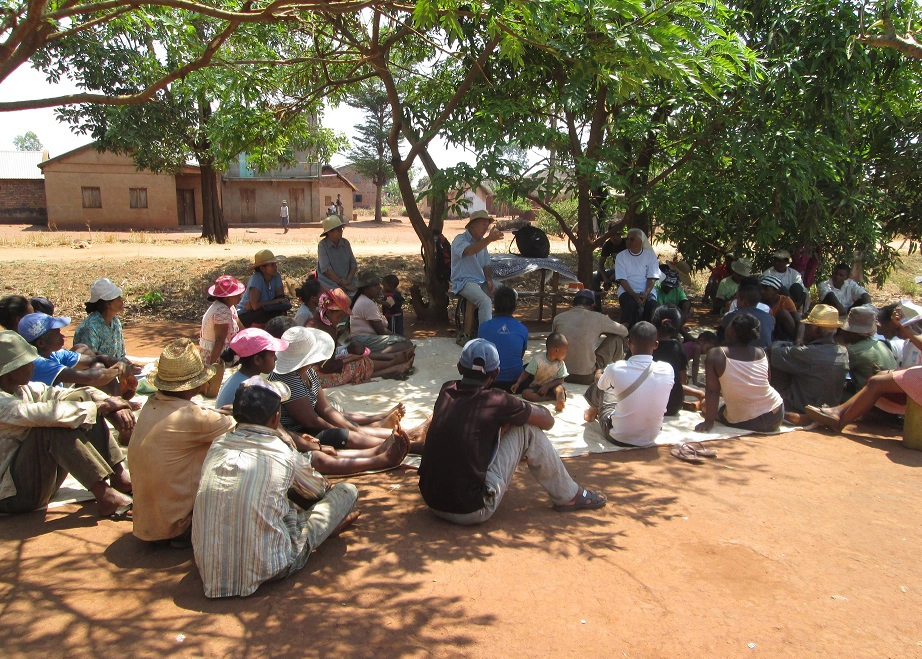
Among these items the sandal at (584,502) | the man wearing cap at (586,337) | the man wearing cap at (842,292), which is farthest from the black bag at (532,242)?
the sandal at (584,502)

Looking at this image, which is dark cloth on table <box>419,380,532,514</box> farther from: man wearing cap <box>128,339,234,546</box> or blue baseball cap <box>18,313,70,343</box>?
blue baseball cap <box>18,313,70,343</box>

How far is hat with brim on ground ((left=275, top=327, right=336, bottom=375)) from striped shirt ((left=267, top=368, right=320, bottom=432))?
0.05m

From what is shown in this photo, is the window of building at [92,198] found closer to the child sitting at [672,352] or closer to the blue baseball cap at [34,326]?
the blue baseball cap at [34,326]

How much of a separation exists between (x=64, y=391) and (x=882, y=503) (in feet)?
16.3

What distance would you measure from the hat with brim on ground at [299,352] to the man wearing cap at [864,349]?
455cm

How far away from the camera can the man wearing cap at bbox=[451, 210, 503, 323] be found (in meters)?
7.68

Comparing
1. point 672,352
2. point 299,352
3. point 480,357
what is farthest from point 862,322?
point 299,352

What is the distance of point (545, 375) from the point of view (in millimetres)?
6023

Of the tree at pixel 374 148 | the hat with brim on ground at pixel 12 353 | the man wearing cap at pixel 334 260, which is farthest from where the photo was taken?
the tree at pixel 374 148

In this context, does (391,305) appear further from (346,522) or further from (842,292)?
(842,292)

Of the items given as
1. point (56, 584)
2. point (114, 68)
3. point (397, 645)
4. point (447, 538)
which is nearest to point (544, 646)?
point (397, 645)

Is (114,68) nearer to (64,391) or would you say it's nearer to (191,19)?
(191,19)

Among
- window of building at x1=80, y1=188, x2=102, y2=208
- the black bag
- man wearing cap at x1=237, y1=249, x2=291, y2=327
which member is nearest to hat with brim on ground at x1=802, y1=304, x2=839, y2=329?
the black bag

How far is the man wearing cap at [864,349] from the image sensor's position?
5.98 metres
